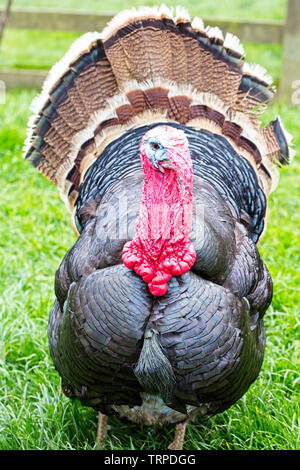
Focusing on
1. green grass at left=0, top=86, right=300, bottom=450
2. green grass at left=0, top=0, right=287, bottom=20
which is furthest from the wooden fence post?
green grass at left=0, top=0, right=287, bottom=20

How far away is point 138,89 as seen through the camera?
3.55m

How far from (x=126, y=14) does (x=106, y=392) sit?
2.13 meters

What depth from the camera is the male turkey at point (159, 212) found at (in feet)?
7.79

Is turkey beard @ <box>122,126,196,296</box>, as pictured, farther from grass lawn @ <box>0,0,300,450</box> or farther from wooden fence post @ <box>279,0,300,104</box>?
wooden fence post @ <box>279,0,300,104</box>

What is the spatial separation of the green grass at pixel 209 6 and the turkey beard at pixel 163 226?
9.84 metres

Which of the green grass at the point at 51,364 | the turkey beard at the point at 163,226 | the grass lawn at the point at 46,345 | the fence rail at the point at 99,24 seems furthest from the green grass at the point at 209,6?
the turkey beard at the point at 163,226

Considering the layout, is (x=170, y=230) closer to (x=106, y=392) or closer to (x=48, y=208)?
(x=106, y=392)

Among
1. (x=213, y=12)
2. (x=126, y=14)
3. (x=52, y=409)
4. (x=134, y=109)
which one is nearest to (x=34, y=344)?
(x=52, y=409)

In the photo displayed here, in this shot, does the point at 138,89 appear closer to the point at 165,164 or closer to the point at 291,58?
the point at 165,164

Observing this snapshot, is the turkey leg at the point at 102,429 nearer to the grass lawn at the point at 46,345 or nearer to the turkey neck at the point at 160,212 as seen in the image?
the grass lawn at the point at 46,345

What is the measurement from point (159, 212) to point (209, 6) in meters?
10.9

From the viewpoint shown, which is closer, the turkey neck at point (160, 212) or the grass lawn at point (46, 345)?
the turkey neck at point (160, 212)

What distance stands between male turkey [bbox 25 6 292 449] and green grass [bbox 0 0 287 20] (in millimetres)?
8410
